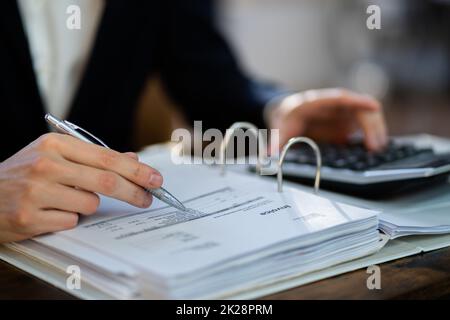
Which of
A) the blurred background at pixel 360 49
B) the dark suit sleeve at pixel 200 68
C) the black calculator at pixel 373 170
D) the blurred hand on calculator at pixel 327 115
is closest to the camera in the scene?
the black calculator at pixel 373 170

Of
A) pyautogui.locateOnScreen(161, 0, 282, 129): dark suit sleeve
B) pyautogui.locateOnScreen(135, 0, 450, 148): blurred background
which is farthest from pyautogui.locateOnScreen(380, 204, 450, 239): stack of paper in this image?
pyautogui.locateOnScreen(135, 0, 450, 148): blurred background

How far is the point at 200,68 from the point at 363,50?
296 cm

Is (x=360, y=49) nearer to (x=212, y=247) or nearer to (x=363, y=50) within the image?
(x=363, y=50)

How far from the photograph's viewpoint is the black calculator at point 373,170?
651 mm

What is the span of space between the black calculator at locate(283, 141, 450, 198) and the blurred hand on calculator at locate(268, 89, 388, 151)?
129 mm

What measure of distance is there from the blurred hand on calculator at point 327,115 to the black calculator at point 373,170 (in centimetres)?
13

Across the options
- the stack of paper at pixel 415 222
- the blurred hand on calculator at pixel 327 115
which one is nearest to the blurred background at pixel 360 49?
the blurred hand on calculator at pixel 327 115

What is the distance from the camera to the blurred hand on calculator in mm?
904

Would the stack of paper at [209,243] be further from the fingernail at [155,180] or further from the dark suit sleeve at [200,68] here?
the dark suit sleeve at [200,68]

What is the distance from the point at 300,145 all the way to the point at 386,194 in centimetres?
30

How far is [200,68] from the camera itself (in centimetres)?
128

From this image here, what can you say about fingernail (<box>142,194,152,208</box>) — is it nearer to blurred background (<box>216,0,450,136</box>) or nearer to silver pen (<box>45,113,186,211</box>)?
silver pen (<box>45,113,186,211</box>)

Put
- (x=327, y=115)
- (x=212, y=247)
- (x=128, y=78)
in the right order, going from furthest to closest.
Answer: (x=128, y=78) → (x=327, y=115) → (x=212, y=247)

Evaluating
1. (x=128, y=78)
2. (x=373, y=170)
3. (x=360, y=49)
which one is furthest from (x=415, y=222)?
(x=360, y=49)
